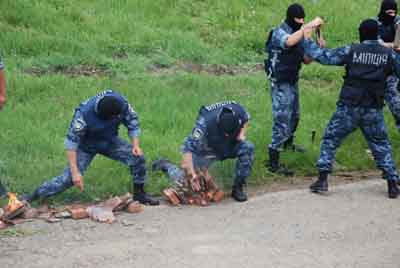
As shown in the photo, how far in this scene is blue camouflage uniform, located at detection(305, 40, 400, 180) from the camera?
8789mm

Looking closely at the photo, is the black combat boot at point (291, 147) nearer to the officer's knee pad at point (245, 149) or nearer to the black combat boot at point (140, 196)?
the officer's knee pad at point (245, 149)

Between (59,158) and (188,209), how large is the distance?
6.34ft

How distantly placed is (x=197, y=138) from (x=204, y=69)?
189 inches

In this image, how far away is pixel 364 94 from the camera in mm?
8805

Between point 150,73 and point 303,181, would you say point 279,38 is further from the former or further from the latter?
point 150,73

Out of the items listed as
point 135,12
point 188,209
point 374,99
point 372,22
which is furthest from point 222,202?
point 135,12

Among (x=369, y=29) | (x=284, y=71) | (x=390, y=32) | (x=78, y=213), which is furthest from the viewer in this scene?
(x=390, y=32)

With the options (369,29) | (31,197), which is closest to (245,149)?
(369,29)

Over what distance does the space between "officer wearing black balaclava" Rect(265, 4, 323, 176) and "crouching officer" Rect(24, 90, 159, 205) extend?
1855 mm

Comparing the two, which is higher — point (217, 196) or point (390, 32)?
point (390, 32)

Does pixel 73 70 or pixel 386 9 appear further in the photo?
pixel 73 70

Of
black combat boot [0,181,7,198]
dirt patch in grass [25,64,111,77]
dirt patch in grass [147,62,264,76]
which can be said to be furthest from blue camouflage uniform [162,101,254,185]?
dirt patch in grass [147,62,264,76]

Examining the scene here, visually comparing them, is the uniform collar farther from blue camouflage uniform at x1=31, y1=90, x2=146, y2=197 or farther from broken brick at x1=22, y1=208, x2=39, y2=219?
broken brick at x1=22, y1=208, x2=39, y2=219

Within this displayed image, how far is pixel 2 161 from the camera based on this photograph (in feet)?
31.1
